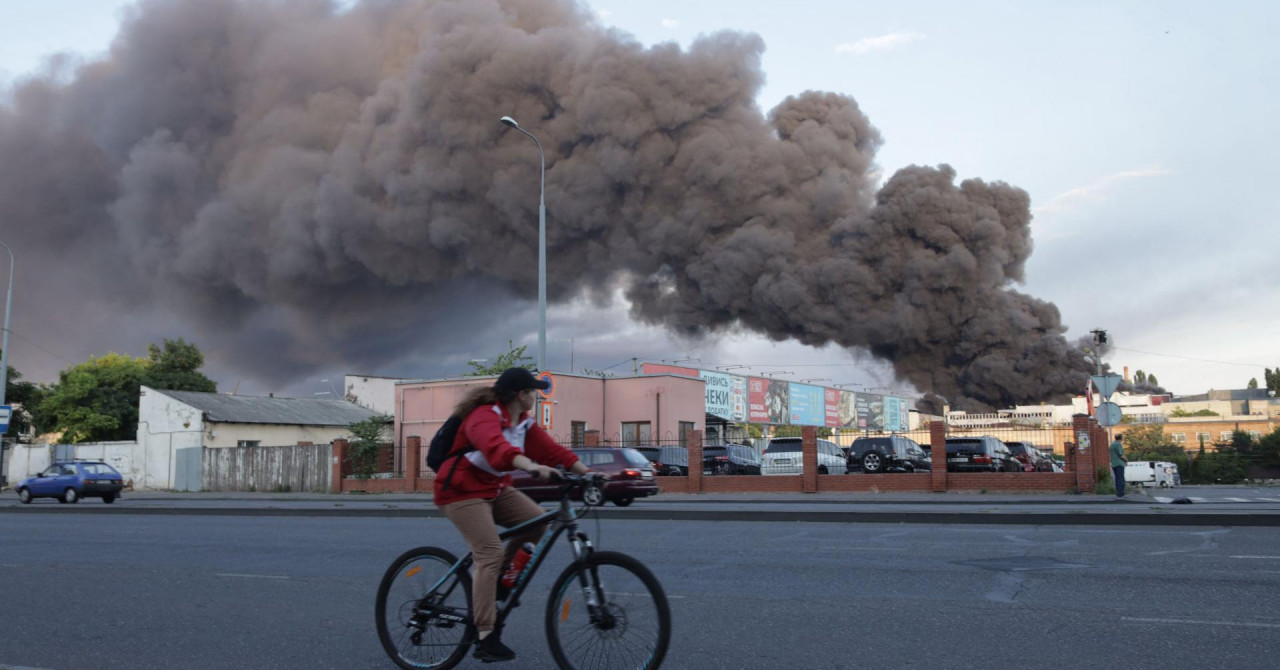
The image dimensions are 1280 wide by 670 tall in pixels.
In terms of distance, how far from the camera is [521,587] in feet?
15.7

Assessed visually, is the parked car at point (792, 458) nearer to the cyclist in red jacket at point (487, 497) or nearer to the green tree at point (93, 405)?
the cyclist in red jacket at point (487, 497)

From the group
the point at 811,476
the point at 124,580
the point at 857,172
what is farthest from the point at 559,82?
the point at 124,580

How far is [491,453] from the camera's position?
4504mm

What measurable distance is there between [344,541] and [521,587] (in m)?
7.71

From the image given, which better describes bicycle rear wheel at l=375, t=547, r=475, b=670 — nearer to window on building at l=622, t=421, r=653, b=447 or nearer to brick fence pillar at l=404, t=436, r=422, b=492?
brick fence pillar at l=404, t=436, r=422, b=492

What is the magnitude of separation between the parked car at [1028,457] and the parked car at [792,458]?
186 inches

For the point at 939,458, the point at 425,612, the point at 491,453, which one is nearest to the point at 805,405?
the point at 939,458

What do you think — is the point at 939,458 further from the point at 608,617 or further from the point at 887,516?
the point at 608,617

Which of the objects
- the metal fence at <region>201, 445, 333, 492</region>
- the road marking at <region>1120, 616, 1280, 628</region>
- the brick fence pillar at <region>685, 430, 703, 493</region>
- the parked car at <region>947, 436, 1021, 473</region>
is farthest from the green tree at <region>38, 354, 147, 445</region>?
the road marking at <region>1120, 616, 1280, 628</region>

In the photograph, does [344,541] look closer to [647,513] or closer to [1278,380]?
[647,513]

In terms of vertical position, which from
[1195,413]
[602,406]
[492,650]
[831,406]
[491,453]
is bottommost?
[492,650]

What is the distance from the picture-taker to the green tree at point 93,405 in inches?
1986

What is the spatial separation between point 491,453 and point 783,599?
3258mm

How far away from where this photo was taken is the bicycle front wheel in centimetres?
436
